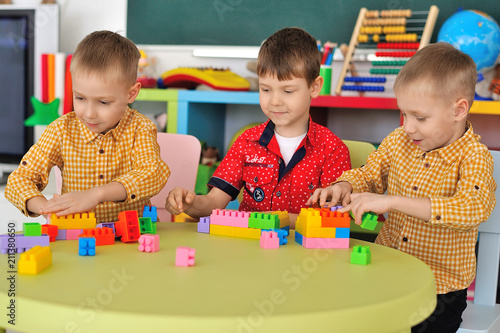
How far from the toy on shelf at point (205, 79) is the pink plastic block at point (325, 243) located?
181cm

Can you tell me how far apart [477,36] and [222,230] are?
171cm

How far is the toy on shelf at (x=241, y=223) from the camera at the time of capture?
114cm

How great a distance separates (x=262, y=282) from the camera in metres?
0.84

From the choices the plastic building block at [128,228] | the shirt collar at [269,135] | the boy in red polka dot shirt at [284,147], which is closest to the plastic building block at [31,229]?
the plastic building block at [128,228]

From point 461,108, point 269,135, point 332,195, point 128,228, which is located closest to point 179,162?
point 269,135

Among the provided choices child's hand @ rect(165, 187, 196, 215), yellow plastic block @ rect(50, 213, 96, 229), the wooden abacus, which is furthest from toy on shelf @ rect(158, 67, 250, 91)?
yellow plastic block @ rect(50, 213, 96, 229)

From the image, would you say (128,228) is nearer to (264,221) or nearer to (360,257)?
(264,221)

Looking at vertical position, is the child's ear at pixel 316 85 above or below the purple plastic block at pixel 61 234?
above

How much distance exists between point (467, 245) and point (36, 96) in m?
2.56

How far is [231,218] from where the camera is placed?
1.16 m

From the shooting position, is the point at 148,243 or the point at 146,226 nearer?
the point at 148,243

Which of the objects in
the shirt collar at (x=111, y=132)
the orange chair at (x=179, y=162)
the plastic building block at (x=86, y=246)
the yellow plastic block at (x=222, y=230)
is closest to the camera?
the plastic building block at (x=86, y=246)

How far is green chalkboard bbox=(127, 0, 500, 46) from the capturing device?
112 inches

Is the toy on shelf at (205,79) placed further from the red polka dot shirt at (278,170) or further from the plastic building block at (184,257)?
the plastic building block at (184,257)
